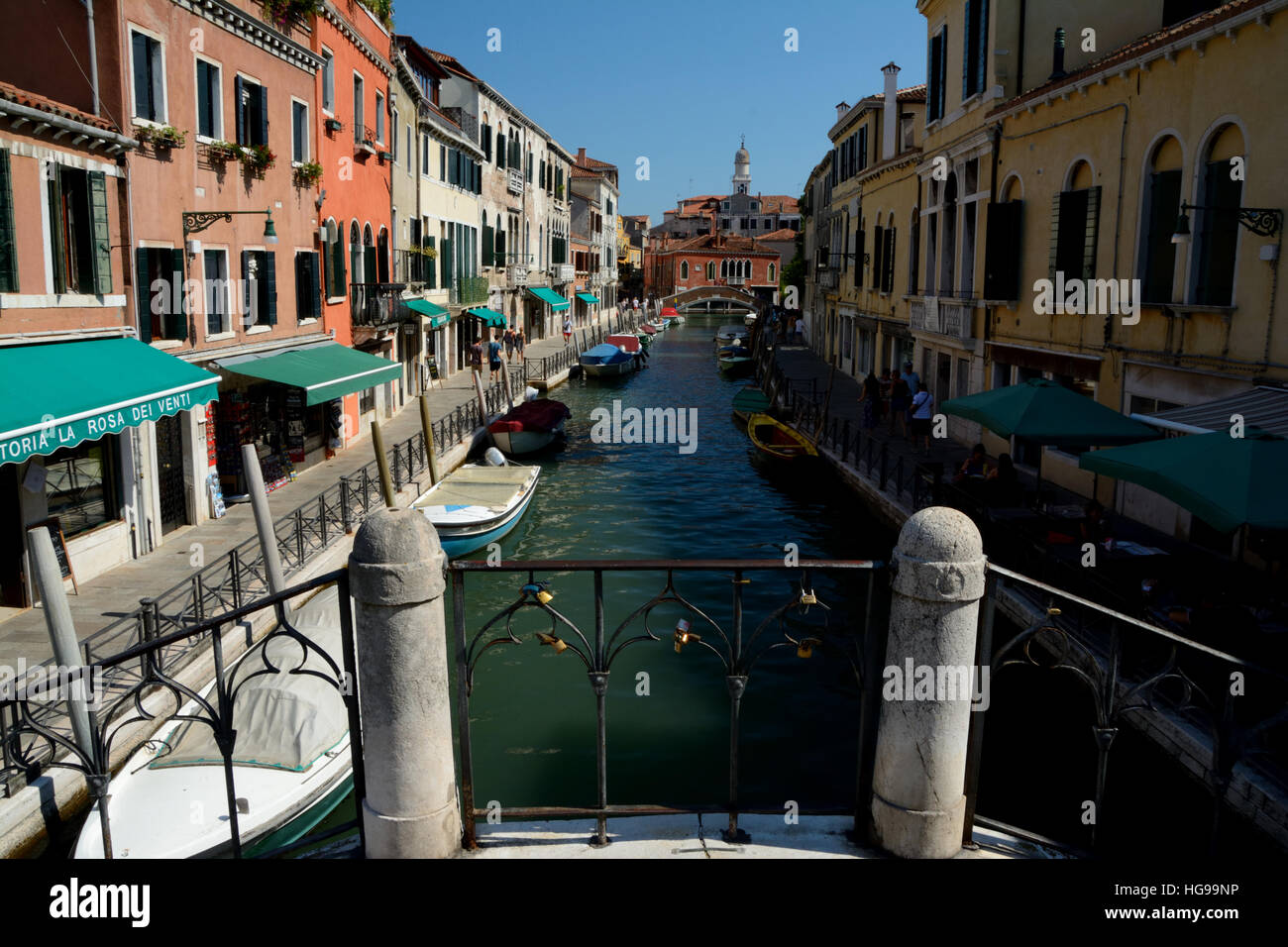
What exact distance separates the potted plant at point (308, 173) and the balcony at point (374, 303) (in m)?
3.29

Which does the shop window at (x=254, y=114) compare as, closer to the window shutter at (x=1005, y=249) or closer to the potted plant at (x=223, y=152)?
the potted plant at (x=223, y=152)

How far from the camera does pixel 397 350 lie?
2619cm

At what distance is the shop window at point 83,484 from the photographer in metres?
10.9

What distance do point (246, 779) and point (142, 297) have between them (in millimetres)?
7394

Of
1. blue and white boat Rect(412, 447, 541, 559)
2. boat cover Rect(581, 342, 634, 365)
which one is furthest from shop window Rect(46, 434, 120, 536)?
boat cover Rect(581, 342, 634, 365)

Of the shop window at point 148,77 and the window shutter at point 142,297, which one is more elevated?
the shop window at point 148,77

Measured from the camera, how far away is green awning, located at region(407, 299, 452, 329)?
26.3m

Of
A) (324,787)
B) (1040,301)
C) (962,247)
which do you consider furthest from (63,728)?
(962,247)

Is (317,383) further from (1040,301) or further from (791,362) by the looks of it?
(791,362)

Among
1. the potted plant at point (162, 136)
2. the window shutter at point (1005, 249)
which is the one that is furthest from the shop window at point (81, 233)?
the window shutter at point (1005, 249)

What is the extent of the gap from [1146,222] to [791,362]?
29.1 m

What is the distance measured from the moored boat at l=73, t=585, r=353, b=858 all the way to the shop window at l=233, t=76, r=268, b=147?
9.99 meters

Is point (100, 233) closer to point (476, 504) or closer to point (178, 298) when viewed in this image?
point (178, 298)
